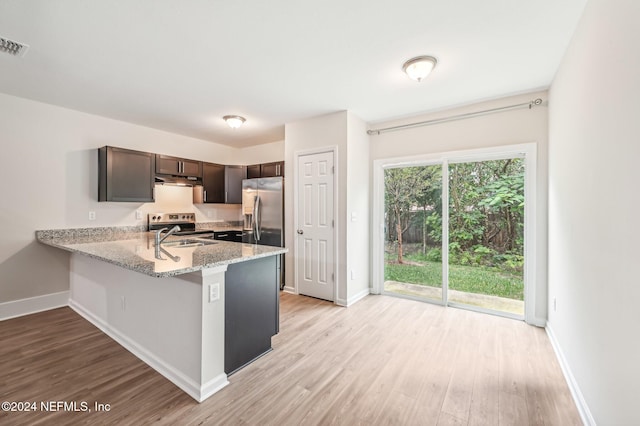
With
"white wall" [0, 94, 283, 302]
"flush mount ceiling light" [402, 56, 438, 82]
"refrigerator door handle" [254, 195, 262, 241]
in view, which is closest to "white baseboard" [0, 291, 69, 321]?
"white wall" [0, 94, 283, 302]

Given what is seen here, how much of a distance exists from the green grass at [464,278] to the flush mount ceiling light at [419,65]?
248 cm

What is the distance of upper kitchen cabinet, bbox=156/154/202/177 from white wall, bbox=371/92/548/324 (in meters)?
3.18

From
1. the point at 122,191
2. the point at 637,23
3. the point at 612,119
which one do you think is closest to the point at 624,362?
the point at 612,119

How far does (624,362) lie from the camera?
1263mm

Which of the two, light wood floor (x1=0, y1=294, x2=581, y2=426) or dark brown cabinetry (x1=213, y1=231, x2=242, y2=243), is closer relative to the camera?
light wood floor (x1=0, y1=294, x2=581, y2=426)

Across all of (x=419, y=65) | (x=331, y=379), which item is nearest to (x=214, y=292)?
(x=331, y=379)

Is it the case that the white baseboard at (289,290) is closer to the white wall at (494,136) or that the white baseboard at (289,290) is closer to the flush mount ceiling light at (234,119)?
the white wall at (494,136)

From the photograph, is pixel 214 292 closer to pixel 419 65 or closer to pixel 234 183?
pixel 419 65

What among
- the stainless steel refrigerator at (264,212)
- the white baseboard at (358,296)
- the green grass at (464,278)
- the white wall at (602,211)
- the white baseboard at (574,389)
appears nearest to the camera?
the white wall at (602,211)

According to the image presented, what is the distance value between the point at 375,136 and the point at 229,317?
10.7 feet

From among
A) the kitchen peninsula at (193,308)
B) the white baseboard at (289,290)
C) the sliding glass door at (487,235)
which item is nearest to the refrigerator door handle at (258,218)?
the white baseboard at (289,290)

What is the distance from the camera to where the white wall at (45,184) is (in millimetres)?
3289

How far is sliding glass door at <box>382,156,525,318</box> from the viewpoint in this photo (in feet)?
11.0

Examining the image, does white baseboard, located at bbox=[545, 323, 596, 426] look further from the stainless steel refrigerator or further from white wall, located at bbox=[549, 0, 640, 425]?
the stainless steel refrigerator
